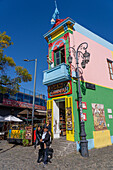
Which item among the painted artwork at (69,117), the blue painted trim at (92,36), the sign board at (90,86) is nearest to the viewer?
the painted artwork at (69,117)

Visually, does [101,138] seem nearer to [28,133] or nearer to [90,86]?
[90,86]

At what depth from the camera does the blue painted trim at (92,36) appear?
1081cm

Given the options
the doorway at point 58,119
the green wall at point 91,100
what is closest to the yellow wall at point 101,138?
the green wall at point 91,100

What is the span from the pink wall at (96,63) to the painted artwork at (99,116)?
6.93 feet

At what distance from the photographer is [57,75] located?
9109 millimetres

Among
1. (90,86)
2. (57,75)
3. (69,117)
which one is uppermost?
(57,75)

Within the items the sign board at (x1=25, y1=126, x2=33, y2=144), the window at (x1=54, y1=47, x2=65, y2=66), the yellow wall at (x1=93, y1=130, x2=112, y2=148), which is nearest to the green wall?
the yellow wall at (x1=93, y1=130, x2=112, y2=148)

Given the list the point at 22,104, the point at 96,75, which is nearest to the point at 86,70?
the point at 96,75

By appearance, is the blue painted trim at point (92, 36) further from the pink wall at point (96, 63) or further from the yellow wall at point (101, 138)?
the yellow wall at point (101, 138)

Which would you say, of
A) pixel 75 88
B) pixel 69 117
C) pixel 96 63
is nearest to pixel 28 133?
pixel 69 117

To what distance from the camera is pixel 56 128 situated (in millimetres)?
9242

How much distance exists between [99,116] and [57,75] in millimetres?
4643

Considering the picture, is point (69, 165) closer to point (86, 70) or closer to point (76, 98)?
point (76, 98)

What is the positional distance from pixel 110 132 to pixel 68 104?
4.67 m
